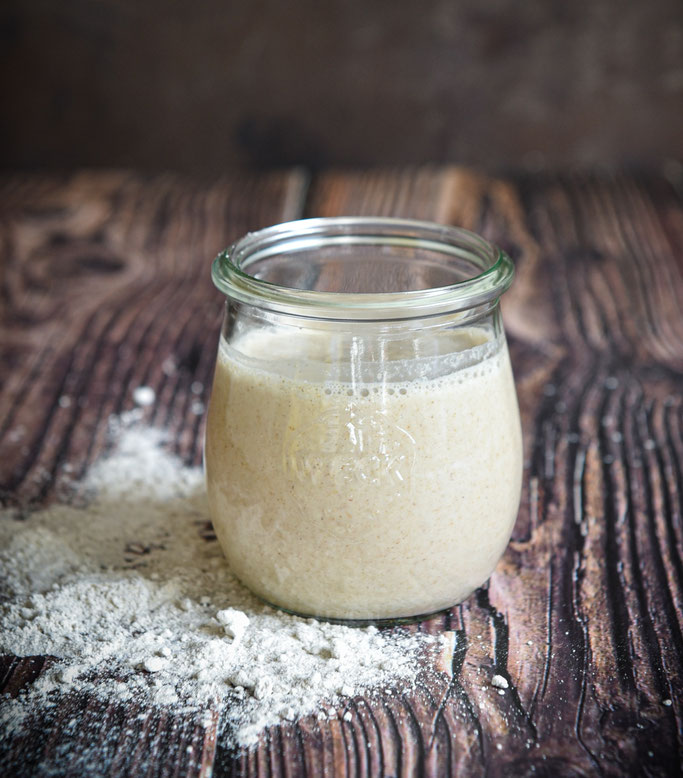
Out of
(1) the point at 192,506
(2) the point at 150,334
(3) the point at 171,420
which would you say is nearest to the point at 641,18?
(2) the point at 150,334

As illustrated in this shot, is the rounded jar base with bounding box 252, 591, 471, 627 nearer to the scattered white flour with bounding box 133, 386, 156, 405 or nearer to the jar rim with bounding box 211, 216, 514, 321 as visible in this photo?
the jar rim with bounding box 211, 216, 514, 321

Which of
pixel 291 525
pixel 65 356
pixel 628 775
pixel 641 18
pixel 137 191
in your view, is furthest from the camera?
pixel 137 191

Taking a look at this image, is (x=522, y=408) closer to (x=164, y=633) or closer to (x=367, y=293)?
(x=367, y=293)

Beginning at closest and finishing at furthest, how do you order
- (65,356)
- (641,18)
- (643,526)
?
1. (643,526)
2. (65,356)
3. (641,18)

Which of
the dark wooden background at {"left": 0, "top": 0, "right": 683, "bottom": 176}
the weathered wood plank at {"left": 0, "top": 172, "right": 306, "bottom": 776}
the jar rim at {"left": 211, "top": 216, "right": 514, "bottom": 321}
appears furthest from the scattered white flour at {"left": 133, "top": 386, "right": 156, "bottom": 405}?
the dark wooden background at {"left": 0, "top": 0, "right": 683, "bottom": 176}

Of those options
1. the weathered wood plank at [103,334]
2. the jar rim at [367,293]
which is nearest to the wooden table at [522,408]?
the weathered wood plank at [103,334]

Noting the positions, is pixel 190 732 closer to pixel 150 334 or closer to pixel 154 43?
pixel 150 334

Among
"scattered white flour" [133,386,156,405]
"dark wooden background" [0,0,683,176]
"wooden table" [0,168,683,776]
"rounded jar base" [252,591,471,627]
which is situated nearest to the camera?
"wooden table" [0,168,683,776]
